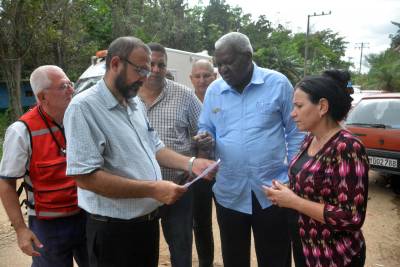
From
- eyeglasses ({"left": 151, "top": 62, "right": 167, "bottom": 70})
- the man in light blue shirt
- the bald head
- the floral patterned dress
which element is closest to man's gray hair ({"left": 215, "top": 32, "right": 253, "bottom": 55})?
the man in light blue shirt

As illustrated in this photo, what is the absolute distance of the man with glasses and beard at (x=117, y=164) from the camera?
180cm

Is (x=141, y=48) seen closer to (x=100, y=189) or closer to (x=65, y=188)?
(x=100, y=189)

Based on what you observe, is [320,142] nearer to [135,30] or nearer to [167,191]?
[167,191]

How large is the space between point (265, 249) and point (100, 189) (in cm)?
140

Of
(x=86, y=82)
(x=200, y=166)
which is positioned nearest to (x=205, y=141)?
(x=200, y=166)

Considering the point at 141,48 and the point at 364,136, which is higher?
the point at 141,48

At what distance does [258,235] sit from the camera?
2672 millimetres

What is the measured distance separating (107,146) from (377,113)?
5.75 metres

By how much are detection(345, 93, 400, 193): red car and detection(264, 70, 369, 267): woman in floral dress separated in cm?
450

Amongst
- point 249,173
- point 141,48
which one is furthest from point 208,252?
point 141,48

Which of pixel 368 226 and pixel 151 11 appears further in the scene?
pixel 151 11

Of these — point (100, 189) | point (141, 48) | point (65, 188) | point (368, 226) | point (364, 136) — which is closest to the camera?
point (100, 189)

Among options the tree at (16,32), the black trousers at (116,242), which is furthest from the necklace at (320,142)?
the tree at (16,32)

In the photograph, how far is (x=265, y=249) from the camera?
2674 mm
